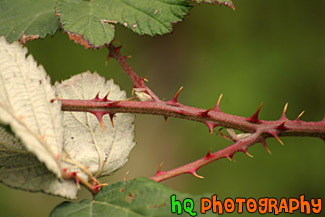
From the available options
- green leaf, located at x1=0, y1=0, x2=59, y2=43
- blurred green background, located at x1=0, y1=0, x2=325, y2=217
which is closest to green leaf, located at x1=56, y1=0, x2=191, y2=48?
green leaf, located at x1=0, y1=0, x2=59, y2=43

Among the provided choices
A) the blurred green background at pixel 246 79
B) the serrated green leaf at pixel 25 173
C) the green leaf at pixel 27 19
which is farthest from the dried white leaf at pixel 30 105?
the blurred green background at pixel 246 79

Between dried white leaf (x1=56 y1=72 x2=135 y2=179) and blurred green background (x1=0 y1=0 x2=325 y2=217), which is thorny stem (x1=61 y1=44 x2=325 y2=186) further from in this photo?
blurred green background (x1=0 y1=0 x2=325 y2=217)

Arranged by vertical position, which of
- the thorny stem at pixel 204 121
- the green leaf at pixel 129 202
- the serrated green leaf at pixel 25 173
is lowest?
the green leaf at pixel 129 202

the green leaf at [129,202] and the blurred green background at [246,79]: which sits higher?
the blurred green background at [246,79]

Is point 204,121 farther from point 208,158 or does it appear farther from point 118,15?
point 118,15

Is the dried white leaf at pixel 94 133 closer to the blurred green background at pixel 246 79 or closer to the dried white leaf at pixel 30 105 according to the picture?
the dried white leaf at pixel 30 105

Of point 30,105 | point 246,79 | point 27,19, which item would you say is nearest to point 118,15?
point 27,19

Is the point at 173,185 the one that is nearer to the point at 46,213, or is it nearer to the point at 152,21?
the point at 46,213
